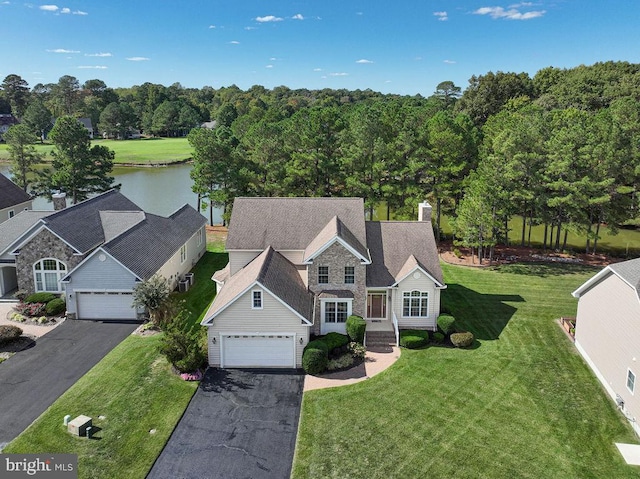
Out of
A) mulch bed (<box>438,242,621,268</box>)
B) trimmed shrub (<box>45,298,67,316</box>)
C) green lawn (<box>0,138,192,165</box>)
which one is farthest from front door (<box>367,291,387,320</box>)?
green lawn (<box>0,138,192,165</box>)

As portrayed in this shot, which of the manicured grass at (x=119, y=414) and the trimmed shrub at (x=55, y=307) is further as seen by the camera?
the trimmed shrub at (x=55, y=307)

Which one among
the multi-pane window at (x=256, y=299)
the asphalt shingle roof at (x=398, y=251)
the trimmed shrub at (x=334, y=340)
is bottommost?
the trimmed shrub at (x=334, y=340)

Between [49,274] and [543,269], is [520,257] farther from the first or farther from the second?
[49,274]

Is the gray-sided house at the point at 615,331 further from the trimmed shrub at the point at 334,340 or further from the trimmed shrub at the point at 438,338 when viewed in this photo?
the trimmed shrub at the point at 334,340

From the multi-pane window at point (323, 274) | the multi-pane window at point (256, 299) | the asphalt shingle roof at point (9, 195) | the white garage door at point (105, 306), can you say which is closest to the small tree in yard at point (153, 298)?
the white garage door at point (105, 306)

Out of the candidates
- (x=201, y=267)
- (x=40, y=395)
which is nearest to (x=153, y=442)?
(x=40, y=395)

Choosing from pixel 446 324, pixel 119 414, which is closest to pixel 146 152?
pixel 446 324
